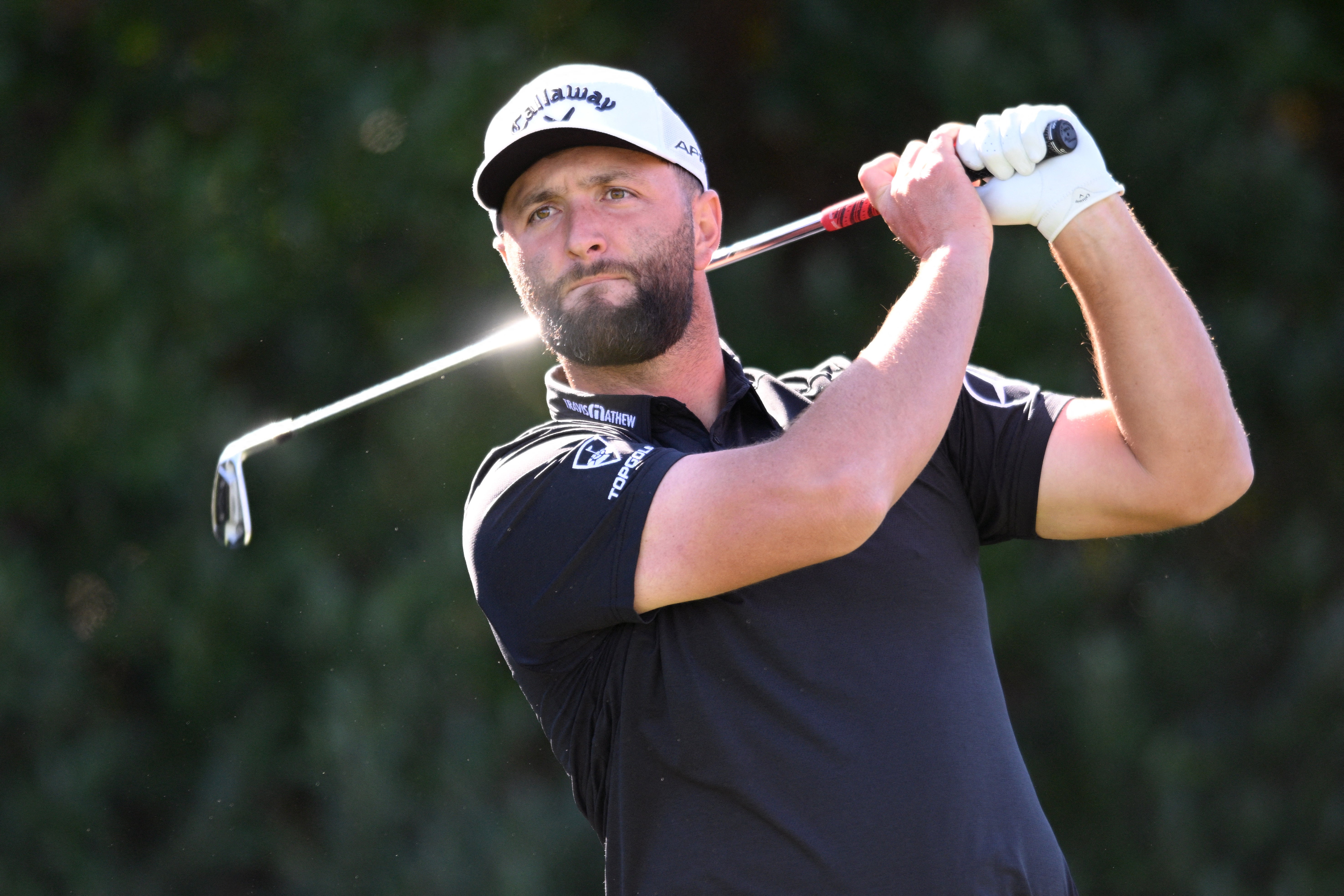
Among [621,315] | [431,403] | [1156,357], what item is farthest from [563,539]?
[431,403]

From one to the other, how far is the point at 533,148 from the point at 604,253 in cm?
22

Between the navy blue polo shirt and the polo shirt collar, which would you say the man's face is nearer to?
the polo shirt collar

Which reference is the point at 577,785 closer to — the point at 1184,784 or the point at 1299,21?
the point at 1184,784

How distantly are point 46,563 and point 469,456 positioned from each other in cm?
203

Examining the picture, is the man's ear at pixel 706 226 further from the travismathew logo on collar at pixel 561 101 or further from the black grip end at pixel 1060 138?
the black grip end at pixel 1060 138

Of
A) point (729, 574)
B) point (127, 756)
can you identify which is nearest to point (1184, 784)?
point (729, 574)

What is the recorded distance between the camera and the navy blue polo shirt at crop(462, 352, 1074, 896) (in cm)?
167

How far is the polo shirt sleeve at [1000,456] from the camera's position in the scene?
2.04m

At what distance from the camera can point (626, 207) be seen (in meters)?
2.17

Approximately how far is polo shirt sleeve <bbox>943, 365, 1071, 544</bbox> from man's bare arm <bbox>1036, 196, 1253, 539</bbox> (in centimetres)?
3

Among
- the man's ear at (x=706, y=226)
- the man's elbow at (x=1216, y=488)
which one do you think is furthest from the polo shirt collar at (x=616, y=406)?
the man's elbow at (x=1216, y=488)

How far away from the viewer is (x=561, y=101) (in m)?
2.17

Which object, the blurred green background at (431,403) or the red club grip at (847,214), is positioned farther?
the blurred green background at (431,403)

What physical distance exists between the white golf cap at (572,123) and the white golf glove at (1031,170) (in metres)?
0.51
